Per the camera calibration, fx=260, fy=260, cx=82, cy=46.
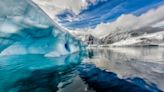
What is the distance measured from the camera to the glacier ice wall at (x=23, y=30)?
33.8 ft

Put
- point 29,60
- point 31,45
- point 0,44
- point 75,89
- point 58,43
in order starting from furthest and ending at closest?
point 58,43 < point 29,60 < point 31,45 < point 0,44 < point 75,89

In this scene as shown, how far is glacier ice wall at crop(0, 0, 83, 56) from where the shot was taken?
33.8ft

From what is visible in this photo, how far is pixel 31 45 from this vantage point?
12266mm

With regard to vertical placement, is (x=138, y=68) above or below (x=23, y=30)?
below

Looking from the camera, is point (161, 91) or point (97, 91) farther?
point (97, 91)

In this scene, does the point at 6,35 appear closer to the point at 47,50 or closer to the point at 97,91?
the point at 47,50

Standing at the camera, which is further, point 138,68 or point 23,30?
point 23,30

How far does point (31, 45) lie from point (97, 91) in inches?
299

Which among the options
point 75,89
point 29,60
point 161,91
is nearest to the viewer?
point 161,91

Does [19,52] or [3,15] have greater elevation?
[3,15]

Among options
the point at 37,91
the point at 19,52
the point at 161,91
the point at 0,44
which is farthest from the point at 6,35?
the point at 161,91

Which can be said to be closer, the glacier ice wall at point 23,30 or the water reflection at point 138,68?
the water reflection at point 138,68

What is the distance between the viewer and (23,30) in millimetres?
11172

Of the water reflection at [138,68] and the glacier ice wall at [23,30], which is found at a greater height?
the glacier ice wall at [23,30]
